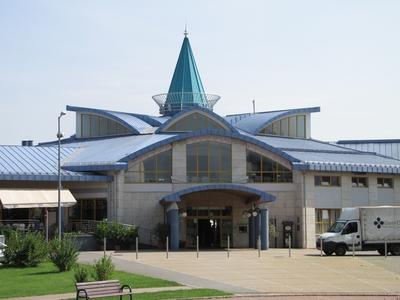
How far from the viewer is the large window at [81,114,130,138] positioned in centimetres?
5937

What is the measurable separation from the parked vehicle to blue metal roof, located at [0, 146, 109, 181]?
15300mm

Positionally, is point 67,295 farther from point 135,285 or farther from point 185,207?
point 185,207

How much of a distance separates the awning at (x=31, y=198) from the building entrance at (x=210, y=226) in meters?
8.94

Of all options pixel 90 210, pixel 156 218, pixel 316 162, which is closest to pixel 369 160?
pixel 316 162

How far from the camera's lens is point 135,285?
84.1 ft

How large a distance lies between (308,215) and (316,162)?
358 centimetres

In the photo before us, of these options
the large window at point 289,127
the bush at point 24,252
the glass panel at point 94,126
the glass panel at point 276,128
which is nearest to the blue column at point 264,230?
the large window at point 289,127

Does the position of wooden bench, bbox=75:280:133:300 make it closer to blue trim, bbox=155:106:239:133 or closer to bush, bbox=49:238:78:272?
bush, bbox=49:238:78:272

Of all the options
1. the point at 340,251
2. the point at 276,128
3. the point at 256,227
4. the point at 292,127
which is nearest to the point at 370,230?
the point at 340,251

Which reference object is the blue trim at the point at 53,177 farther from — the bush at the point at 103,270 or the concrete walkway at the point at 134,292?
the concrete walkway at the point at 134,292

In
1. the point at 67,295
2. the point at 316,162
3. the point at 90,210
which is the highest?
the point at 316,162

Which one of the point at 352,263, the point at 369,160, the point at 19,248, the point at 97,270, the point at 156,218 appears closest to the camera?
the point at 97,270

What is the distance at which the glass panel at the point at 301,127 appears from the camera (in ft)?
204

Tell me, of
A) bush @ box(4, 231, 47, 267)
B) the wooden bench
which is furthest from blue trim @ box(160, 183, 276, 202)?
the wooden bench
